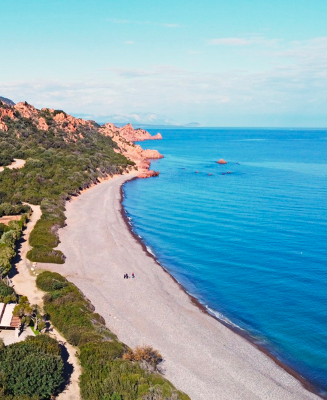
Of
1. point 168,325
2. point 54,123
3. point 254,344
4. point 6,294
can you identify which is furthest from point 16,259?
point 54,123

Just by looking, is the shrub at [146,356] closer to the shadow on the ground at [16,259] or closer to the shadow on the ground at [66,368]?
the shadow on the ground at [66,368]

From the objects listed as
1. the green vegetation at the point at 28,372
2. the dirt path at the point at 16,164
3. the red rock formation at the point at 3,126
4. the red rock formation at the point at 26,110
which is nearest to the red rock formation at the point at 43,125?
the red rock formation at the point at 26,110

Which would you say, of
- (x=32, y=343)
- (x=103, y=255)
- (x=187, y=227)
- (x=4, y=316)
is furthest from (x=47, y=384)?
(x=187, y=227)

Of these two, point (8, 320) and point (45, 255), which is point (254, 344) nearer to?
point (8, 320)

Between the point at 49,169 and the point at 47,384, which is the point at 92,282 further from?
the point at 49,169

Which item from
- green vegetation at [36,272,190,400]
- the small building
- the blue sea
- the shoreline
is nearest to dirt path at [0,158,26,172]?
the blue sea

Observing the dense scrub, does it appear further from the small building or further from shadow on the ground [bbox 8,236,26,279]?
the small building

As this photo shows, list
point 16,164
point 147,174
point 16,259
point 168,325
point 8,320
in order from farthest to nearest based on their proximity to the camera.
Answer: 1. point 147,174
2. point 16,164
3. point 16,259
4. point 168,325
5. point 8,320
